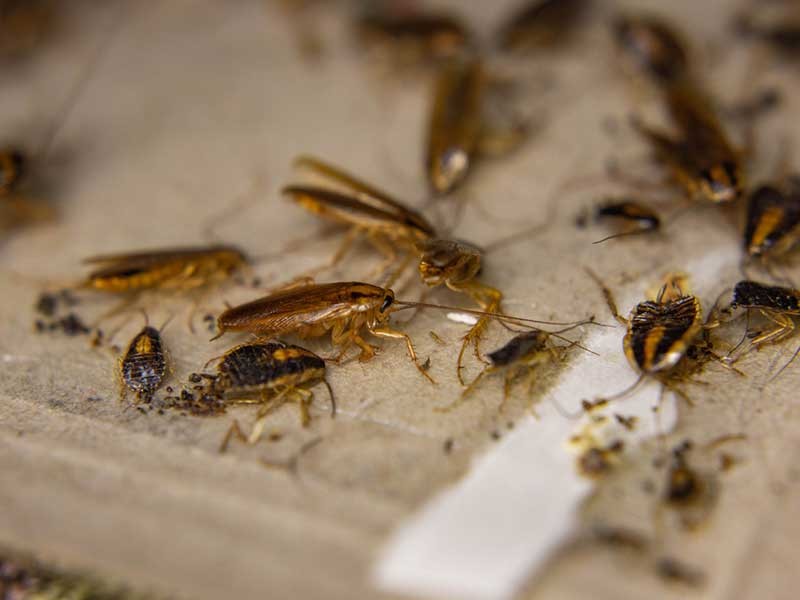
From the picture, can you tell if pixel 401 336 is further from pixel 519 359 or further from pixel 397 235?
pixel 397 235

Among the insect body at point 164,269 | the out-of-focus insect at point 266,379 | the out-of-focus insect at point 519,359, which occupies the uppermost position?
the insect body at point 164,269

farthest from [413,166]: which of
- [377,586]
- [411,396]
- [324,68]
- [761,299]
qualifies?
[377,586]

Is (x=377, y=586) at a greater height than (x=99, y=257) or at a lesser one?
lesser

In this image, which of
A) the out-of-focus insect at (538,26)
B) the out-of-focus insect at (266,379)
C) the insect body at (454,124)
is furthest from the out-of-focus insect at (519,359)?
the out-of-focus insect at (538,26)

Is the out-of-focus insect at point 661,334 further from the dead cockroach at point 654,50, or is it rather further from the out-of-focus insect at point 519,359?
the dead cockroach at point 654,50

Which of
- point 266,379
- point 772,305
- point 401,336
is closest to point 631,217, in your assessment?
point 772,305

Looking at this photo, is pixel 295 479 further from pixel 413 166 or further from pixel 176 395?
pixel 413 166

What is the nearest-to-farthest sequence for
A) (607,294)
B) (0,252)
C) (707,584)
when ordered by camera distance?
1. (707,584)
2. (607,294)
3. (0,252)
